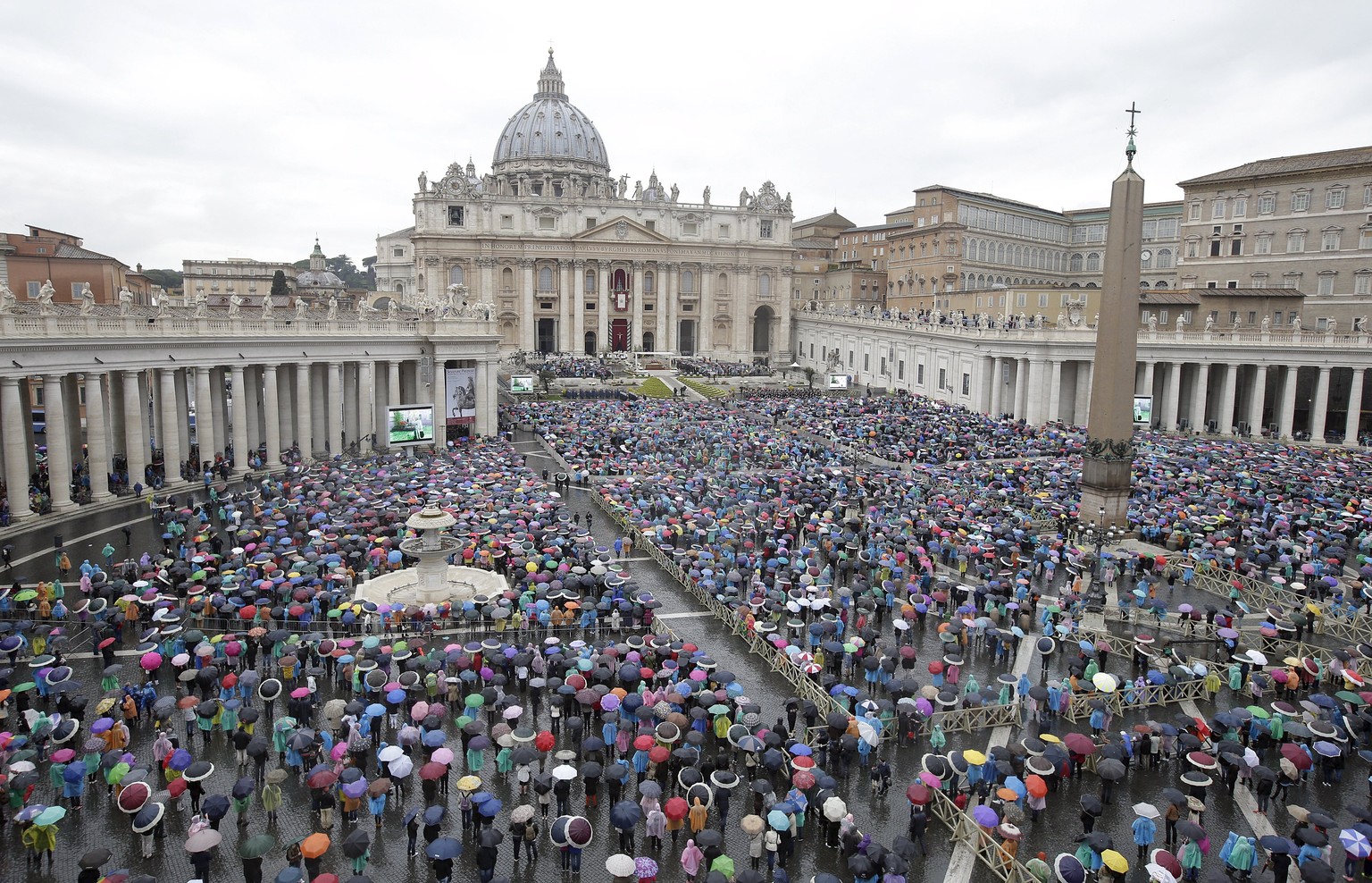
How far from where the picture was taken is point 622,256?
103812mm

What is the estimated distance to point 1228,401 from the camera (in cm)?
5659

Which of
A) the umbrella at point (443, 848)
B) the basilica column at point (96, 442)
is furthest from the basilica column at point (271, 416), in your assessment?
the umbrella at point (443, 848)

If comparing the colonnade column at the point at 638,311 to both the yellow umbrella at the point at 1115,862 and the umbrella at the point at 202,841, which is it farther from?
the yellow umbrella at the point at 1115,862

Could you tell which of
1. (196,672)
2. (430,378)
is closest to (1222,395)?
(430,378)

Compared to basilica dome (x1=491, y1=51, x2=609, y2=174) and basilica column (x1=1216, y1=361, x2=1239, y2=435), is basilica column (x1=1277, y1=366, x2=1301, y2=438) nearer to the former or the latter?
basilica column (x1=1216, y1=361, x2=1239, y2=435)

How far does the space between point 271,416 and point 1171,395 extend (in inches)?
2018

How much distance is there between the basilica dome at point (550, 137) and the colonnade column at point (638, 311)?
30.7 meters

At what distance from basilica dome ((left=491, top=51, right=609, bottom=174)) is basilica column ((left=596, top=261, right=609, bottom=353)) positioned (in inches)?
1203

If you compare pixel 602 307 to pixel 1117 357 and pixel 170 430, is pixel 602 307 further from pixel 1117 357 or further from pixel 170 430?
pixel 1117 357

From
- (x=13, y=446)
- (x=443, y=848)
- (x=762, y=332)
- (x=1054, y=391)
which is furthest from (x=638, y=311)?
(x=443, y=848)

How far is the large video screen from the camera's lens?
141 feet

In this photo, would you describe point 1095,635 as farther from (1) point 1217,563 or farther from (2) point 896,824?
(2) point 896,824

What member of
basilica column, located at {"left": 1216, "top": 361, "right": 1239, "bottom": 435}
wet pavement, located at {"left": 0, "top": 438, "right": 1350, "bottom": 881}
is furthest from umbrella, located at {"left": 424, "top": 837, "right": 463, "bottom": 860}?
basilica column, located at {"left": 1216, "top": 361, "right": 1239, "bottom": 435}

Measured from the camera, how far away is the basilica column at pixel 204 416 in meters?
39.7
